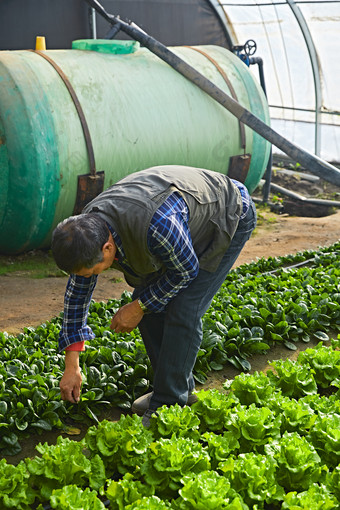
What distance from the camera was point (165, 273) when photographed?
3.09m

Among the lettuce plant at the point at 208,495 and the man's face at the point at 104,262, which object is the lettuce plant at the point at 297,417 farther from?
the man's face at the point at 104,262

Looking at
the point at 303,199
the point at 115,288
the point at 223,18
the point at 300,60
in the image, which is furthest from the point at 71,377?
the point at 223,18

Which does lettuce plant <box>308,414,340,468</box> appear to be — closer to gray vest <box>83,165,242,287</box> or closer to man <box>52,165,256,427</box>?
man <box>52,165,256,427</box>

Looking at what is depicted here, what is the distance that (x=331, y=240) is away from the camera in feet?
27.1

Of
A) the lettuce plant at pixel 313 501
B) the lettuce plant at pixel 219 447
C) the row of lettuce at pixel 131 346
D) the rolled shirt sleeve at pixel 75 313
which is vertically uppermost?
the rolled shirt sleeve at pixel 75 313

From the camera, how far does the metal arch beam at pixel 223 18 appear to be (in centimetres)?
1269

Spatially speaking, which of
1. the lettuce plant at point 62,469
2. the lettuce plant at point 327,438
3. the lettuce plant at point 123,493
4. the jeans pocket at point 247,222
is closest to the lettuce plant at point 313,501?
the lettuce plant at point 327,438

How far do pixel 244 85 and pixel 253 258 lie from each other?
8.59ft

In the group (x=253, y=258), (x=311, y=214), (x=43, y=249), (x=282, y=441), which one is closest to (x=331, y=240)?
(x=253, y=258)

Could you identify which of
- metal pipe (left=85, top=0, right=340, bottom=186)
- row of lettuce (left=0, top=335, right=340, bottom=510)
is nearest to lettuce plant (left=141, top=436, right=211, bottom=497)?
row of lettuce (left=0, top=335, right=340, bottom=510)

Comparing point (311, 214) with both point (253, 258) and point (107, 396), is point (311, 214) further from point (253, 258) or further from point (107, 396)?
point (107, 396)

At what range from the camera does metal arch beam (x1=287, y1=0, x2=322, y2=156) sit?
38.0 feet

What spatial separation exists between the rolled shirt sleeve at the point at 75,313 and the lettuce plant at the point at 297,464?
105 cm

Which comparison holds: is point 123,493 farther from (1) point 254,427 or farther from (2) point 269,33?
(2) point 269,33
